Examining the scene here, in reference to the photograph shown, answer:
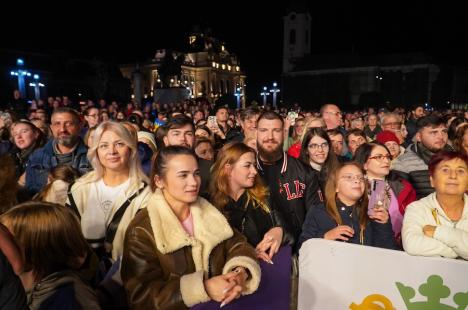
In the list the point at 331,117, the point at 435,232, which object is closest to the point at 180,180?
the point at 435,232

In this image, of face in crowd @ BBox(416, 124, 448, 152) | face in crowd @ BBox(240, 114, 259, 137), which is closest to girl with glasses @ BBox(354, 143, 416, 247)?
face in crowd @ BBox(416, 124, 448, 152)

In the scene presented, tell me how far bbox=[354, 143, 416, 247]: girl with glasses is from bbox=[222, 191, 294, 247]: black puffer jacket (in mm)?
1041

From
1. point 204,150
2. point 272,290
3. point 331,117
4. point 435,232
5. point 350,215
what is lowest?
point 272,290

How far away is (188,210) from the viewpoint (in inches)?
112

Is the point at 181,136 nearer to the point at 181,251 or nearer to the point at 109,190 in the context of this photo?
the point at 109,190

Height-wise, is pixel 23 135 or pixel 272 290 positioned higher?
pixel 23 135

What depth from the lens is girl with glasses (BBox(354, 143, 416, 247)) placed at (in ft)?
13.4

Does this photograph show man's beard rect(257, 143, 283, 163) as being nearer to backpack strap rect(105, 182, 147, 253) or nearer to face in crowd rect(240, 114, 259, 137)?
face in crowd rect(240, 114, 259, 137)

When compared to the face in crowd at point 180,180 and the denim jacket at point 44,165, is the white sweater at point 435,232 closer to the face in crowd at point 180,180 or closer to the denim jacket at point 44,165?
the face in crowd at point 180,180

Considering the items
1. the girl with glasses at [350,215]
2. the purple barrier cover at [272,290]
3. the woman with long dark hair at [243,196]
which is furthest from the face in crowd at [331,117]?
the purple barrier cover at [272,290]

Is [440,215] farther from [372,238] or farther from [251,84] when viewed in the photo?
[251,84]

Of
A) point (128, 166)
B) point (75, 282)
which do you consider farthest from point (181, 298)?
point (128, 166)

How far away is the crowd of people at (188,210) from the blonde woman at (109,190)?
0.01m

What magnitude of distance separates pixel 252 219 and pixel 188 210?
92 centimetres
